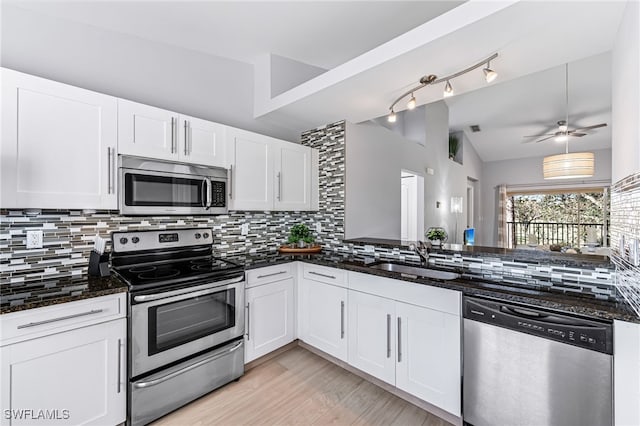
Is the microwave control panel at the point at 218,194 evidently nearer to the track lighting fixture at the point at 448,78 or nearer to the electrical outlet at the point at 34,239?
the electrical outlet at the point at 34,239

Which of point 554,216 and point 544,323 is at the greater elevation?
point 554,216

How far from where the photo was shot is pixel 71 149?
1753 millimetres

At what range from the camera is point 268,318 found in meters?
2.52

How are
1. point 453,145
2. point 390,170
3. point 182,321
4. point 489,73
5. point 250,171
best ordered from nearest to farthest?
point 489,73 → point 182,321 → point 250,171 → point 390,170 → point 453,145

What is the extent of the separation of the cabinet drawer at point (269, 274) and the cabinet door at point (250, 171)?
60 cm

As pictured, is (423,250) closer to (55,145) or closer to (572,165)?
(55,145)

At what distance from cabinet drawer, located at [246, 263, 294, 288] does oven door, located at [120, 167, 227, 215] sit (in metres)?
0.61

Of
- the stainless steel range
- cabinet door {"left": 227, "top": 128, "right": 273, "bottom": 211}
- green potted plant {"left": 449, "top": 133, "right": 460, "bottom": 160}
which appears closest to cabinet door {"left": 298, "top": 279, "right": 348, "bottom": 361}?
the stainless steel range

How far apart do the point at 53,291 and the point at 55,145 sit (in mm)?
845

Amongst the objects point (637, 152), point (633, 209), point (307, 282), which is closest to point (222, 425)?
point (307, 282)

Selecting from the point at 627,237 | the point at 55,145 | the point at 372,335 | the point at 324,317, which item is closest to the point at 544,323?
the point at 627,237

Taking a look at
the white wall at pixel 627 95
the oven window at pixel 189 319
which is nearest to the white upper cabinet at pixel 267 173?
the oven window at pixel 189 319

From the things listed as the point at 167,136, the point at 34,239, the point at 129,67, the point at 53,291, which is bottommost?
the point at 53,291

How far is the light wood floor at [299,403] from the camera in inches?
73.3
